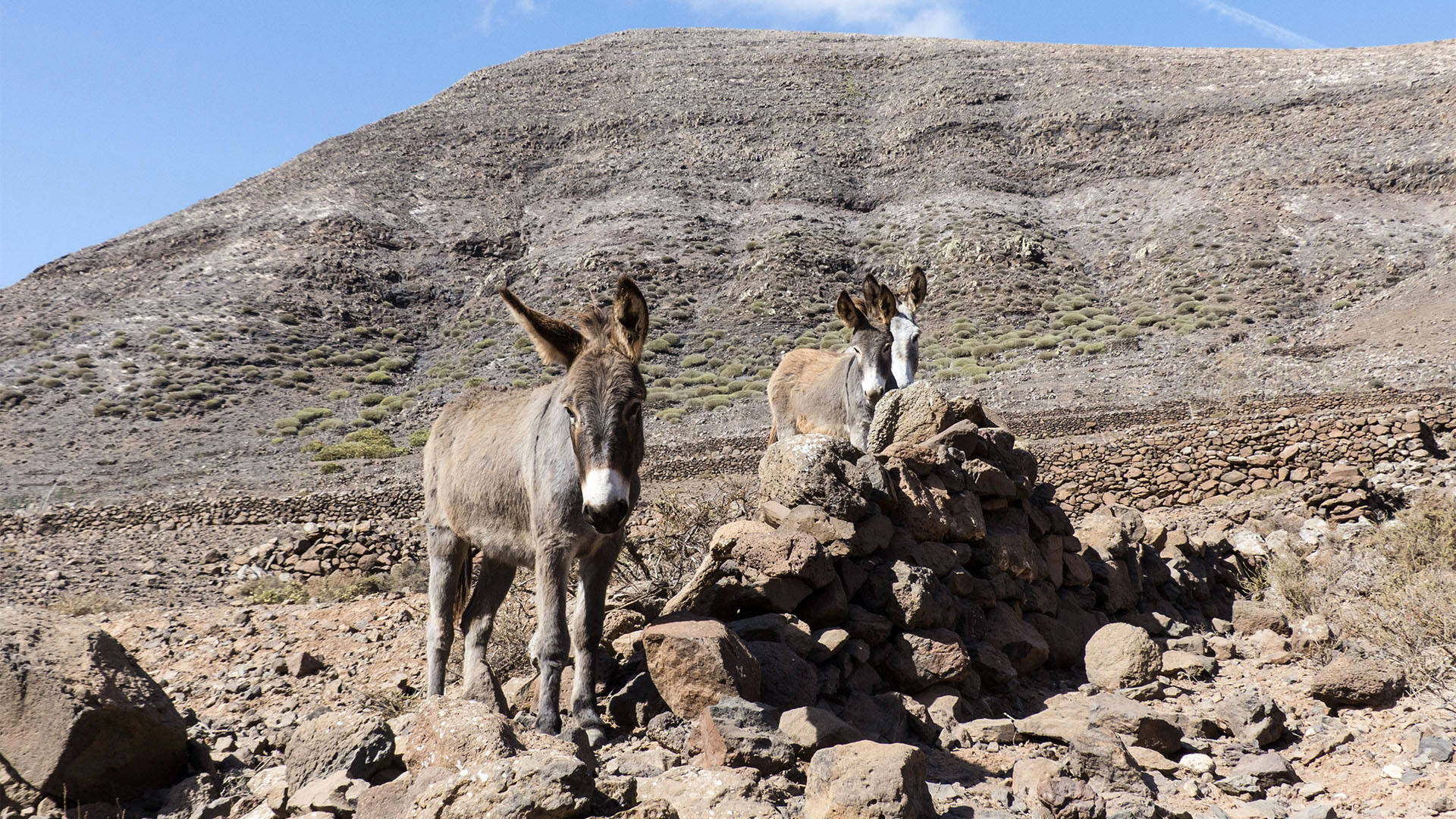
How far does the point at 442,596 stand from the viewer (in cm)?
557

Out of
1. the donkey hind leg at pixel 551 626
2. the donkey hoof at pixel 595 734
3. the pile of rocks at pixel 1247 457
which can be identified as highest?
the donkey hind leg at pixel 551 626

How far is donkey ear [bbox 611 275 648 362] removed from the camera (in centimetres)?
423

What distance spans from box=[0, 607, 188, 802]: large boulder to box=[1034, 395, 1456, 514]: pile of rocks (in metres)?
13.5

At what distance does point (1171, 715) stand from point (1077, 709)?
2.00 ft

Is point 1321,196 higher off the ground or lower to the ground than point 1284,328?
higher

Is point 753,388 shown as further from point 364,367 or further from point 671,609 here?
point 671,609

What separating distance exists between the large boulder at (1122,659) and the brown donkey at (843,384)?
312 cm

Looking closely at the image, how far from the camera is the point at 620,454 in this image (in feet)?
12.6

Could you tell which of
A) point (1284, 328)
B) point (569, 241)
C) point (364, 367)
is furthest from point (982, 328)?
point (364, 367)

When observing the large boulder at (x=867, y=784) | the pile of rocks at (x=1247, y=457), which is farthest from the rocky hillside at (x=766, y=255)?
→ the large boulder at (x=867, y=784)

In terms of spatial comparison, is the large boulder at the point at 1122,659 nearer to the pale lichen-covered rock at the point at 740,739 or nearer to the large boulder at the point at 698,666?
the large boulder at the point at 698,666

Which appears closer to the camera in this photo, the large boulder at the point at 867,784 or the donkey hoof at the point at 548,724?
the large boulder at the point at 867,784

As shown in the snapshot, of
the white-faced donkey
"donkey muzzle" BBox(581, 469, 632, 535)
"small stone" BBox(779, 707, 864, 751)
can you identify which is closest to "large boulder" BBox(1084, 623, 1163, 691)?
"small stone" BBox(779, 707, 864, 751)

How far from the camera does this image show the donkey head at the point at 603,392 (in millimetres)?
3715
